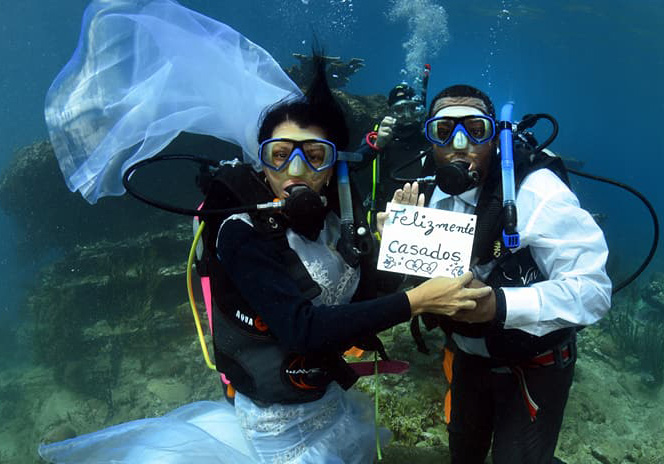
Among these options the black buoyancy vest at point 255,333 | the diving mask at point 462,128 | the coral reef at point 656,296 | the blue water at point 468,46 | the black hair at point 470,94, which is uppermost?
the blue water at point 468,46

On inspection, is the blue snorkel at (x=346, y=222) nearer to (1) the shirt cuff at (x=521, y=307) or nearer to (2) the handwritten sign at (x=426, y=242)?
(2) the handwritten sign at (x=426, y=242)

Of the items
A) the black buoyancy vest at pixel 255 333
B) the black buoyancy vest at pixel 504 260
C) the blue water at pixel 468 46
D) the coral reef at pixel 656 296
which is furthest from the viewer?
the blue water at pixel 468 46

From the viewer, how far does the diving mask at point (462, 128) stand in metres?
2.30

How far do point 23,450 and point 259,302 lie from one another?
10867mm

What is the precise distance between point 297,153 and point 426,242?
79 centimetres

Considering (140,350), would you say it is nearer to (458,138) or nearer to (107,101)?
(107,101)

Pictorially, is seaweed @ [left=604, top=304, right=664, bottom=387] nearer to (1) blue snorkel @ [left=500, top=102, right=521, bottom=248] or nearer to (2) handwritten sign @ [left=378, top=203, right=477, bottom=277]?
(1) blue snorkel @ [left=500, top=102, right=521, bottom=248]

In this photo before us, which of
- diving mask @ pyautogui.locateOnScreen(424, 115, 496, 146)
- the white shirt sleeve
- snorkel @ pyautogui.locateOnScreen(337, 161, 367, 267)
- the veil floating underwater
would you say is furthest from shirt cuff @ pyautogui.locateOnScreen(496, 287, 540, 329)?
the veil floating underwater

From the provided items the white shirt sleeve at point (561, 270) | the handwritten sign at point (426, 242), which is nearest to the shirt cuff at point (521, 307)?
the white shirt sleeve at point (561, 270)

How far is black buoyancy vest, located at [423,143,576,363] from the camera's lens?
227cm

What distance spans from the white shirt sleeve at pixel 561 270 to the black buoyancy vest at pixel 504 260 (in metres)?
0.14

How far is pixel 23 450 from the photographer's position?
9.09 meters

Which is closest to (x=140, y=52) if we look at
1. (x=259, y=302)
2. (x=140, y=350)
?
(x=259, y=302)

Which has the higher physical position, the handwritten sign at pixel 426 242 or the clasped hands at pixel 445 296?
the handwritten sign at pixel 426 242
